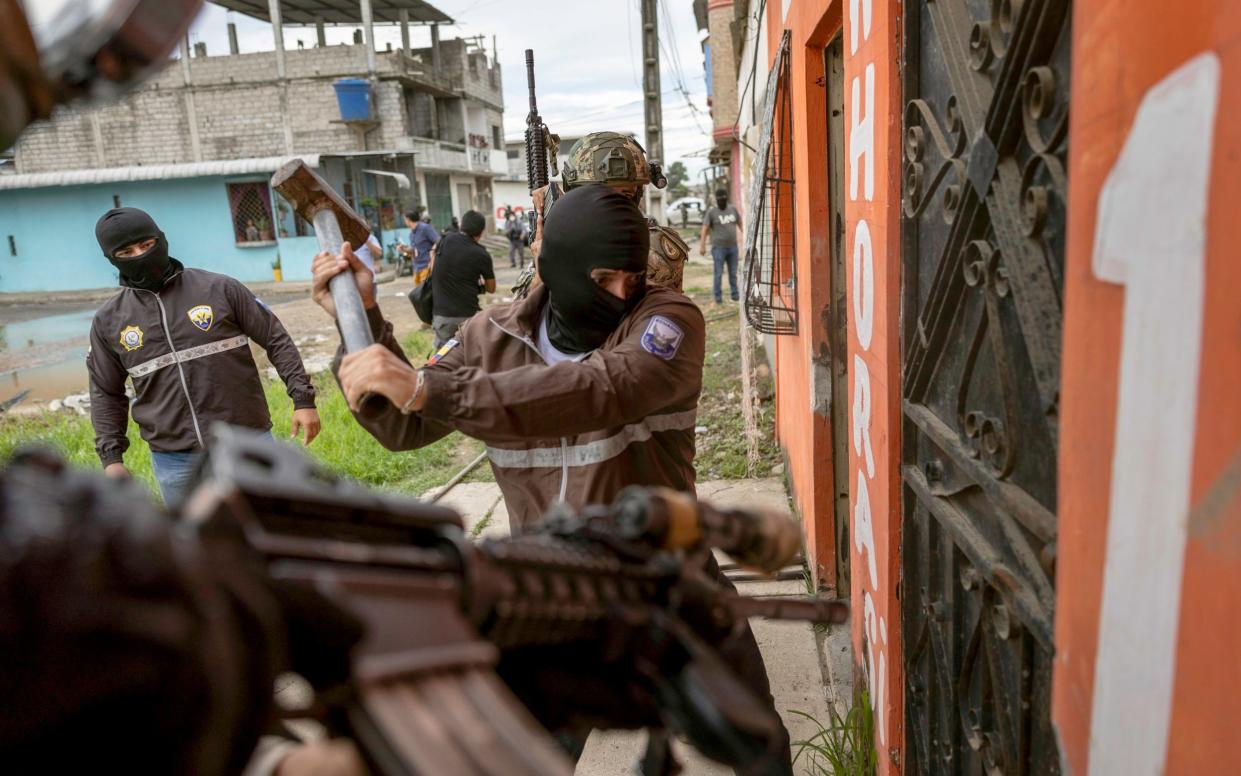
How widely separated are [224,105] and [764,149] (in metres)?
30.3

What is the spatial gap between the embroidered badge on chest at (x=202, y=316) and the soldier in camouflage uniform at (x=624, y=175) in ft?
4.83

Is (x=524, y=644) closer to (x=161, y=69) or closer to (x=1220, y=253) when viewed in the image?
(x=161, y=69)

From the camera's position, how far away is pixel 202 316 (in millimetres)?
4164

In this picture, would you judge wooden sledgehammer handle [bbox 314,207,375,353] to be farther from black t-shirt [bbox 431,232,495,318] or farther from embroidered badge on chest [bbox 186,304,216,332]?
black t-shirt [bbox 431,232,495,318]

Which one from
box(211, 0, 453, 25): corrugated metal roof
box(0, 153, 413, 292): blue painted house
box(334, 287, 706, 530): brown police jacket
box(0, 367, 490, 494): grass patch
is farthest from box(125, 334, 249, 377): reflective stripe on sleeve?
box(211, 0, 453, 25): corrugated metal roof

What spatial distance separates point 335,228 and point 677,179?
7223 centimetres

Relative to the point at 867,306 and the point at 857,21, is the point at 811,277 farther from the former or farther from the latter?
the point at 857,21

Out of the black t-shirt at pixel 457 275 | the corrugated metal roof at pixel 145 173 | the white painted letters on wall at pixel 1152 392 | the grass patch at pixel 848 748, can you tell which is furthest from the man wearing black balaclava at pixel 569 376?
the corrugated metal roof at pixel 145 173

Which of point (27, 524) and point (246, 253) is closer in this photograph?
point (27, 524)

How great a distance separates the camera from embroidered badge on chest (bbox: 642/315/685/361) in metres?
2.36

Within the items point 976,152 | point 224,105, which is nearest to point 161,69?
point 976,152

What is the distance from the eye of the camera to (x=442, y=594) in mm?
860

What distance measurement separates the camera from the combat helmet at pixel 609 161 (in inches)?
177

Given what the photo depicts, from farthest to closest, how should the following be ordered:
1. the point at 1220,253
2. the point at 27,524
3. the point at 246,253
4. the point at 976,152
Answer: the point at 246,253, the point at 976,152, the point at 1220,253, the point at 27,524
